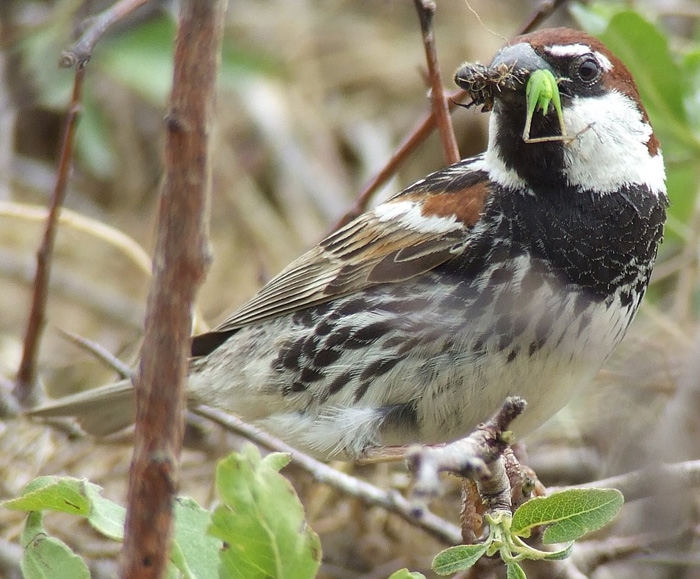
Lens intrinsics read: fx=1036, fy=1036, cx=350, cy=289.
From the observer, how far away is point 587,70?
2.23 metres

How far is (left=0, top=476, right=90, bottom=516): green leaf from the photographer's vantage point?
1420mm

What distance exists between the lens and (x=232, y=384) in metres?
2.64

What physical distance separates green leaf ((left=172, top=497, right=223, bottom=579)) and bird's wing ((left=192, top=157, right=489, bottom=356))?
90 centimetres

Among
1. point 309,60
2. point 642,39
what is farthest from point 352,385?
point 309,60

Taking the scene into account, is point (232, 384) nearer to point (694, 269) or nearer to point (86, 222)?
point (86, 222)

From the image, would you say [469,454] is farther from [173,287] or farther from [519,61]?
[519,61]

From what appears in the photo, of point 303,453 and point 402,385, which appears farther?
point 303,453

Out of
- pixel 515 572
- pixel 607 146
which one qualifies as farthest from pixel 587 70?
pixel 515 572

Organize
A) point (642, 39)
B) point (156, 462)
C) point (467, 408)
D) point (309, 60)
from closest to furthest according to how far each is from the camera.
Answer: point (156, 462) → point (467, 408) → point (642, 39) → point (309, 60)

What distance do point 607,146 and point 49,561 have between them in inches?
57.2

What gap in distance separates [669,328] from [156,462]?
228 cm

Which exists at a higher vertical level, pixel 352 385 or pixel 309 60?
pixel 309 60

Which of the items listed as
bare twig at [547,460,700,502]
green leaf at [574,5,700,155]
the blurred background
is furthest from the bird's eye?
bare twig at [547,460,700,502]

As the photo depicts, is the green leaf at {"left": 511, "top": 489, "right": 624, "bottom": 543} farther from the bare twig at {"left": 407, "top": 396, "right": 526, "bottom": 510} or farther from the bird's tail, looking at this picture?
the bird's tail
